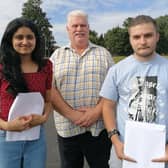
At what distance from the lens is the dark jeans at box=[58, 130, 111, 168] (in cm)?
405

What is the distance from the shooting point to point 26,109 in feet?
10.6

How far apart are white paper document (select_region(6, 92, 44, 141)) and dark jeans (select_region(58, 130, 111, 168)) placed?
0.85 m

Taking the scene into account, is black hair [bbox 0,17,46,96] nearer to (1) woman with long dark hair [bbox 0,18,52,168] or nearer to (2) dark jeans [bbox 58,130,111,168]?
(1) woman with long dark hair [bbox 0,18,52,168]

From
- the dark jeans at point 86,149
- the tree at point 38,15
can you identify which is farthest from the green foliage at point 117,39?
the dark jeans at point 86,149

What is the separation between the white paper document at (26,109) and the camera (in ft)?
10.4

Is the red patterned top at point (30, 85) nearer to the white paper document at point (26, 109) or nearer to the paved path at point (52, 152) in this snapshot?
the white paper document at point (26, 109)

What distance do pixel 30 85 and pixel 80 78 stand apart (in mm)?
840

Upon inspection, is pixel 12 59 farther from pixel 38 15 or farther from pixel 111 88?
pixel 38 15

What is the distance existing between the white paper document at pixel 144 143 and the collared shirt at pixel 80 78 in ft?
2.98

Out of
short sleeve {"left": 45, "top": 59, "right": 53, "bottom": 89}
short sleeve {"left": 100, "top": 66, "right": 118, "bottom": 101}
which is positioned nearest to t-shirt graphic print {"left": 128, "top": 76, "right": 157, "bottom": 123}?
short sleeve {"left": 100, "top": 66, "right": 118, "bottom": 101}

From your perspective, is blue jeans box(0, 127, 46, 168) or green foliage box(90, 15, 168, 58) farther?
green foliage box(90, 15, 168, 58)

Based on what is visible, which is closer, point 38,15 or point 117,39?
point 38,15

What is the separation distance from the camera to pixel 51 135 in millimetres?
7711

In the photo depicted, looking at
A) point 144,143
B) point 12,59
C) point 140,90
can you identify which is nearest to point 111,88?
point 140,90
